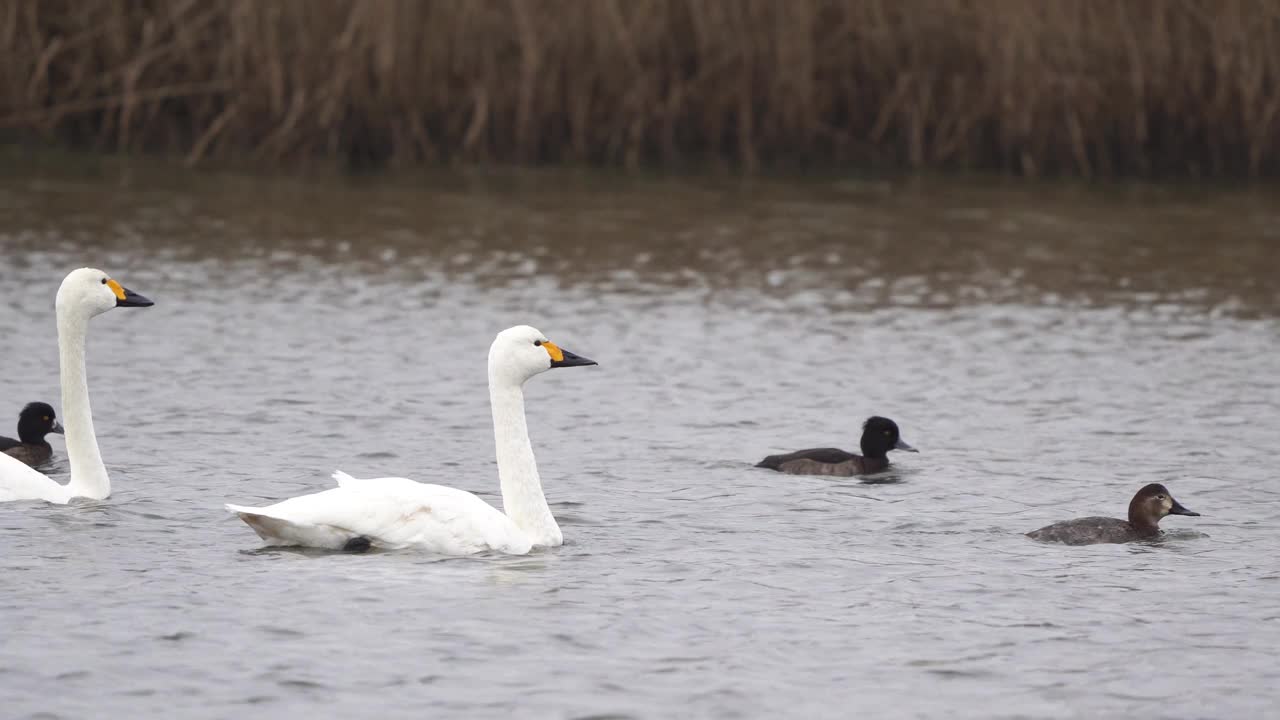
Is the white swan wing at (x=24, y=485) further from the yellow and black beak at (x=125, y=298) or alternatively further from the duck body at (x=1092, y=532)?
the duck body at (x=1092, y=532)

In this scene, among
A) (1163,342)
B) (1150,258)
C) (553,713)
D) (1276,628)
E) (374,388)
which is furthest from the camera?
(1150,258)

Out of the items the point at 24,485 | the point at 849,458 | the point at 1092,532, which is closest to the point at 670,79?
the point at 849,458

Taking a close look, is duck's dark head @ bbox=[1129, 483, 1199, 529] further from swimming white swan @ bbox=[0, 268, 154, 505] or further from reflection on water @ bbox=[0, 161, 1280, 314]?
reflection on water @ bbox=[0, 161, 1280, 314]

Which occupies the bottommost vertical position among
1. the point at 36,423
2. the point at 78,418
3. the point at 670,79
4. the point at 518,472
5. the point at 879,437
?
the point at 879,437

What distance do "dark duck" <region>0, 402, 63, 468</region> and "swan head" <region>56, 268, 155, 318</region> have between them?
3.91 ft

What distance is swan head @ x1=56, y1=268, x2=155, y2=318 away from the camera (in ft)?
33.0

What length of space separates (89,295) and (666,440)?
3.43 m

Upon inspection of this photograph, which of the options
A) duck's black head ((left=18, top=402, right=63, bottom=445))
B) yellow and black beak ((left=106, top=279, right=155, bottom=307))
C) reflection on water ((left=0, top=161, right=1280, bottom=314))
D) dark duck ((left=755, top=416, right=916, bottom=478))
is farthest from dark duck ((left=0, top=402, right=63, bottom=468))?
reflection on water ((left=0, top=161, right=1280, bottom=314))

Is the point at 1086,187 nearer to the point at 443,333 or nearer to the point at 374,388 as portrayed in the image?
the point at 443,333

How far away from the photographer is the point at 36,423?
36.6 ft

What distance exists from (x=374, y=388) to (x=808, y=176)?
40.6 feet

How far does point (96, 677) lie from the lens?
6762mm

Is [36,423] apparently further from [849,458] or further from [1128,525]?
[1128,525]

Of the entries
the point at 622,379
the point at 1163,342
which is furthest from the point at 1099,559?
the point at 1163,342
